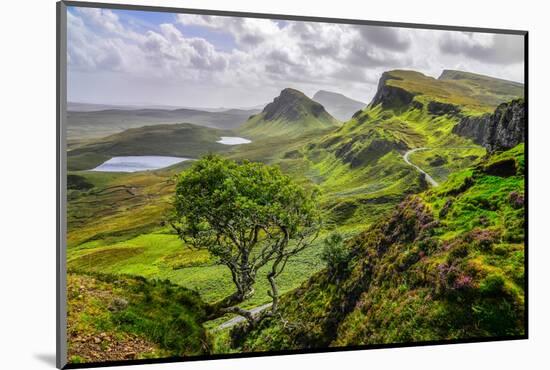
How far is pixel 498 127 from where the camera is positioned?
11.4 meters

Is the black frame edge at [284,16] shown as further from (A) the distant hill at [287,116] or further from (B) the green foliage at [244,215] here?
(B) the green foliage at [244,215]

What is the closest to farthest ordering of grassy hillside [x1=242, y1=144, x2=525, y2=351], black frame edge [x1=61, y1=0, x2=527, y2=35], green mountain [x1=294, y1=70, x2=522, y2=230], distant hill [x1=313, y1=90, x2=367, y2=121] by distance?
1. black frame edge [x1=61, y1=0, x2=527, y2=35]
2. grassy hillside [x1=242, y1=144, x2=525, y2=351]
3. green mountain [x1=294, y1=70, x2=522, y2=230]
4. distant hill [x1=313, y1=90, x2=367, y2=121]

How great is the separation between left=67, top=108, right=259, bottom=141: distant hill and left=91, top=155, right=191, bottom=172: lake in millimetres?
430

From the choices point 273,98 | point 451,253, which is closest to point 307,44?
point 273,98

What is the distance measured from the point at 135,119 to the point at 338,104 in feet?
10.3

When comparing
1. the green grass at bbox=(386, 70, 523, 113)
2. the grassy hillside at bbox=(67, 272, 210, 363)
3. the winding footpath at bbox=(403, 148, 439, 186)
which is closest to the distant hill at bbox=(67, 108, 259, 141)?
the grassy hillside at bbox=(67, 272, 210, 363)

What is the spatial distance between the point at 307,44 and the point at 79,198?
410 cm

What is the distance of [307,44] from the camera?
10.8 m

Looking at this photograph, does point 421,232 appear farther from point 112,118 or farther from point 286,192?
point 112,118

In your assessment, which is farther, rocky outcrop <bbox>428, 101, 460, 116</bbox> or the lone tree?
rocky outcrop <bbox>428, 101, 460, 116</bbox>

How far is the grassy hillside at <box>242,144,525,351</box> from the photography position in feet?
34.4

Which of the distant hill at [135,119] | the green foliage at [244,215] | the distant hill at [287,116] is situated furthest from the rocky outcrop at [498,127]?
the distant hill at [135,119]

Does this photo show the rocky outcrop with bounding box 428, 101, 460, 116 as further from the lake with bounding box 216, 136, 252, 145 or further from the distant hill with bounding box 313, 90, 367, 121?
the lake with bounding box 216, 136, 252, 145

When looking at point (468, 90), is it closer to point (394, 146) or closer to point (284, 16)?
point (394, 146)
